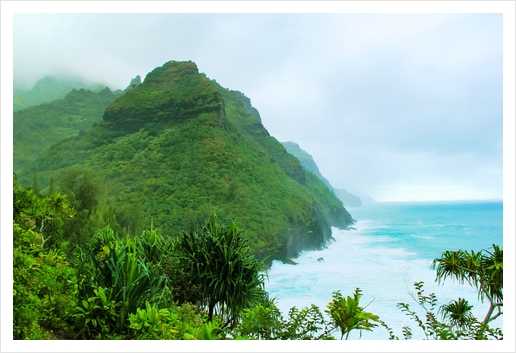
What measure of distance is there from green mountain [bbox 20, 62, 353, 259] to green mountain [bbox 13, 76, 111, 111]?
1375 millimetres

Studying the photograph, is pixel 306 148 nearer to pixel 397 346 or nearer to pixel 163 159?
pixel 163 159

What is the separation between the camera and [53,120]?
1041 centimetres

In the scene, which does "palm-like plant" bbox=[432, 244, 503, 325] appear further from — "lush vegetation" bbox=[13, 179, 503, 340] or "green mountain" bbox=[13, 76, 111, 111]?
"green mountain" bbox=[13, 76, 111, 111]

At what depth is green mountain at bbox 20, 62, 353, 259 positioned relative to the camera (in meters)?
8.72

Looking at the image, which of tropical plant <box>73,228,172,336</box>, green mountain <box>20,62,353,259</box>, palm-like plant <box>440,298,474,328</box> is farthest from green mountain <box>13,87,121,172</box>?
palm-like plant <box>440,298,474,328</box>

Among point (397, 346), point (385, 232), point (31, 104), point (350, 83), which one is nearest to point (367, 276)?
point (385, 232)

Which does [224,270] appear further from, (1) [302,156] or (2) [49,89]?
(2) [49,89]

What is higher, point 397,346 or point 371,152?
point 371,152

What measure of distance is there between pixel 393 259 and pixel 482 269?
5.51 m

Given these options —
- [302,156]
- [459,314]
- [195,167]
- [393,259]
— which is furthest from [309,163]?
[459,314]

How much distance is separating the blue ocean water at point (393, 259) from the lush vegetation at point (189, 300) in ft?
11.0

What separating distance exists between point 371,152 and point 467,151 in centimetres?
190

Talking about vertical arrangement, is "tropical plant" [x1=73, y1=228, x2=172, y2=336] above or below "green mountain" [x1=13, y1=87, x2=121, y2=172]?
below

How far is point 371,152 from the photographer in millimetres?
7594
